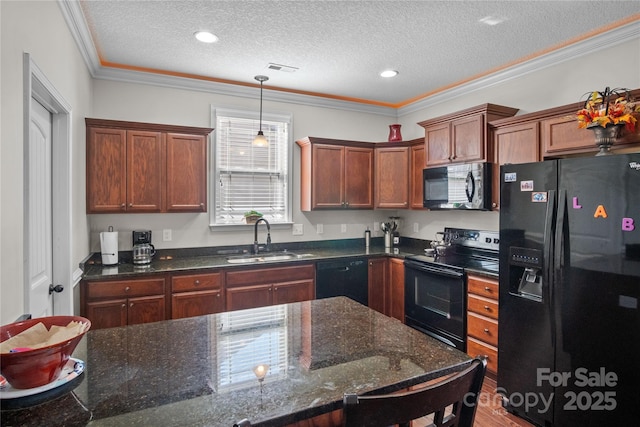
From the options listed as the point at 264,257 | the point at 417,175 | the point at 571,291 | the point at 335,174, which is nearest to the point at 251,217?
the point at 264,257

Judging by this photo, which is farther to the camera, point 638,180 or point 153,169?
point 153,169

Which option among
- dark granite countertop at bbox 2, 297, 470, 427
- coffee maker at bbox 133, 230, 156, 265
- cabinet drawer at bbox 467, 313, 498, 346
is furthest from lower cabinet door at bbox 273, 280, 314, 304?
dark granite countertop at bbox 2, 297, 470, 427

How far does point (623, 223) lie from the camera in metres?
1.94

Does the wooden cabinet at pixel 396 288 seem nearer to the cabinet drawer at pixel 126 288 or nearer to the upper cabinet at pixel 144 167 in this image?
the upper cabinet at pixel 144 167

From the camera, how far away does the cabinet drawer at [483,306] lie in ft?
9.44

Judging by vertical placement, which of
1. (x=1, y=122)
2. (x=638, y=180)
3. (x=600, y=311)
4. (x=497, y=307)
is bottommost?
(x=497, y=307)

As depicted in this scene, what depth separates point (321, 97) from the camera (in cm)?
438

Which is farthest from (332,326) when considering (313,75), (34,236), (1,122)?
(313,75)

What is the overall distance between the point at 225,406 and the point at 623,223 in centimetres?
214

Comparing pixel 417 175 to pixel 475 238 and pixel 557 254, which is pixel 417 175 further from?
pixel 557 254

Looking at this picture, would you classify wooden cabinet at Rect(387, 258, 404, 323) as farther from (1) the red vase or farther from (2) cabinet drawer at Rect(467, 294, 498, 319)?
(1) the red vase

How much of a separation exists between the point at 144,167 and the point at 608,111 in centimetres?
353

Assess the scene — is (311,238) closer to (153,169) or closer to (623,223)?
(153,169)

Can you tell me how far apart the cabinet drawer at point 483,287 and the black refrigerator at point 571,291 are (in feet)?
0.83
